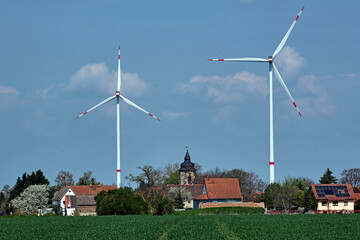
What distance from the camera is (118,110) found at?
341ft

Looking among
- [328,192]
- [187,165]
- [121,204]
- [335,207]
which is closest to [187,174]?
[187,165]

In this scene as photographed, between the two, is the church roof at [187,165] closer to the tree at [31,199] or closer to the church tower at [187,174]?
the church tower at [187,174]

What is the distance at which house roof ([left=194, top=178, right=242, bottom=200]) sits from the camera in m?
124

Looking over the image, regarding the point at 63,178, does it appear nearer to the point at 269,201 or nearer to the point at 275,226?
the point at 269,201

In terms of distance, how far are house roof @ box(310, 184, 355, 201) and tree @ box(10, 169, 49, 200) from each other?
198 ft

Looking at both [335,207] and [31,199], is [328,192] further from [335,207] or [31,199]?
[31,199]

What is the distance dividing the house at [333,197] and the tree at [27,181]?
197 feet

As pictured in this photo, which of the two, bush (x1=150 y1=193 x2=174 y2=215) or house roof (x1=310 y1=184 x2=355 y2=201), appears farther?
house roof (x1=310 y1=184 x2=355 y2=201)

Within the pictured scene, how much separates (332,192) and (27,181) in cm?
6372

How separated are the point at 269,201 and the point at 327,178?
34.6m

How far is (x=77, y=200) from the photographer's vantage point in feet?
404

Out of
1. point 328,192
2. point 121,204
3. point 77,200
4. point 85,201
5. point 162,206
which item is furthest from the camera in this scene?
point 85,201

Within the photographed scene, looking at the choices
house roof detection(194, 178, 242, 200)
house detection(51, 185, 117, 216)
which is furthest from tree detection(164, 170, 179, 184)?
house roof detection(194, 178, 242, 200)

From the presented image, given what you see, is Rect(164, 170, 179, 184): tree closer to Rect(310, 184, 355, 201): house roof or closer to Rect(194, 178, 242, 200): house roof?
Rect(194, 178, 242, 200): house roof
